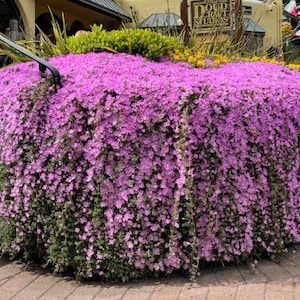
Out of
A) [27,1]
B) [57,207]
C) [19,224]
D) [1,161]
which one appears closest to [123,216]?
[57,207]

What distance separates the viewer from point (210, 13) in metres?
7.61

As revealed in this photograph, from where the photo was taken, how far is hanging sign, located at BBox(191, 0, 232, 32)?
23.1 ft

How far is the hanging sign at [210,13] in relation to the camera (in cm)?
705

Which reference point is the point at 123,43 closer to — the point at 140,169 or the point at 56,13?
the point at 140,169

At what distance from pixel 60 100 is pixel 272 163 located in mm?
1742

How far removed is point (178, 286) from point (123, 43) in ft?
7.76

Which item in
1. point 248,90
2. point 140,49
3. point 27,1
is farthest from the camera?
point 27,1

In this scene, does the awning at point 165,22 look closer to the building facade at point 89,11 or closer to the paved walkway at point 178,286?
the building facade at point 89,11

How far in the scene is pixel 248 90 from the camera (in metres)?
3.43

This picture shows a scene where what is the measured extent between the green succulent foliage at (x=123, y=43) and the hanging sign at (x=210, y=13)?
255 cm

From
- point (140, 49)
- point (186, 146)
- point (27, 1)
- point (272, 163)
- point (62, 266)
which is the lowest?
point (62, 266)

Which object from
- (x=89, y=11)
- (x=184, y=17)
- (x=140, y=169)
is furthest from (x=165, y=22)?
(x=89, y=11)

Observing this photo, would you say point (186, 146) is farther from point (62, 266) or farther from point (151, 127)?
point (62, 266)

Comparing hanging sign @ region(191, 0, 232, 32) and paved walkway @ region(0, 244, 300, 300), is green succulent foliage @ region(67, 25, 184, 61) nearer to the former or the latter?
paved walkway @ region(0, 244, 300, 300)
